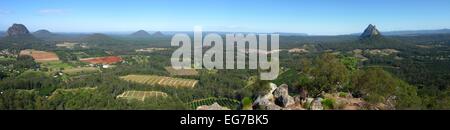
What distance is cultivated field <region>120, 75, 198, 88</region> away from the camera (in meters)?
57.8

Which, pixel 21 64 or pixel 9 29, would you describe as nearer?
pixel 21 64

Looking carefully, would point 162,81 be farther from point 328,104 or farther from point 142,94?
point 328,104

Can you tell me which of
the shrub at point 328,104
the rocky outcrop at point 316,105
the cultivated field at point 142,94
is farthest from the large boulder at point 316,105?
the cultivated field at point 142,94

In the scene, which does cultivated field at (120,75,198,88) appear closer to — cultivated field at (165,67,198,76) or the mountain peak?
cultivated field at (165,67,198,76)

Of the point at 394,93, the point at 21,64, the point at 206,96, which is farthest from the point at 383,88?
the point at 21,64

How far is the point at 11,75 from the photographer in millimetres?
57219

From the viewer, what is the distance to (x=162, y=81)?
61.5 meters

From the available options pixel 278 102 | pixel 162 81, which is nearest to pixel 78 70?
pixel 162 81

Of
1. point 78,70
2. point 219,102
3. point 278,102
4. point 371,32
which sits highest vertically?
point 371,32

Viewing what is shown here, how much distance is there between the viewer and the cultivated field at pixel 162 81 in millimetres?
57822

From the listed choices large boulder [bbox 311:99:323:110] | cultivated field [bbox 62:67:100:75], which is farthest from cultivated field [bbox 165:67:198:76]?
large boulder [bbox 311:99:323:110]

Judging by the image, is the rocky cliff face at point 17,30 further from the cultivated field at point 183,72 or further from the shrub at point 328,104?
the shrub at point 328,104
